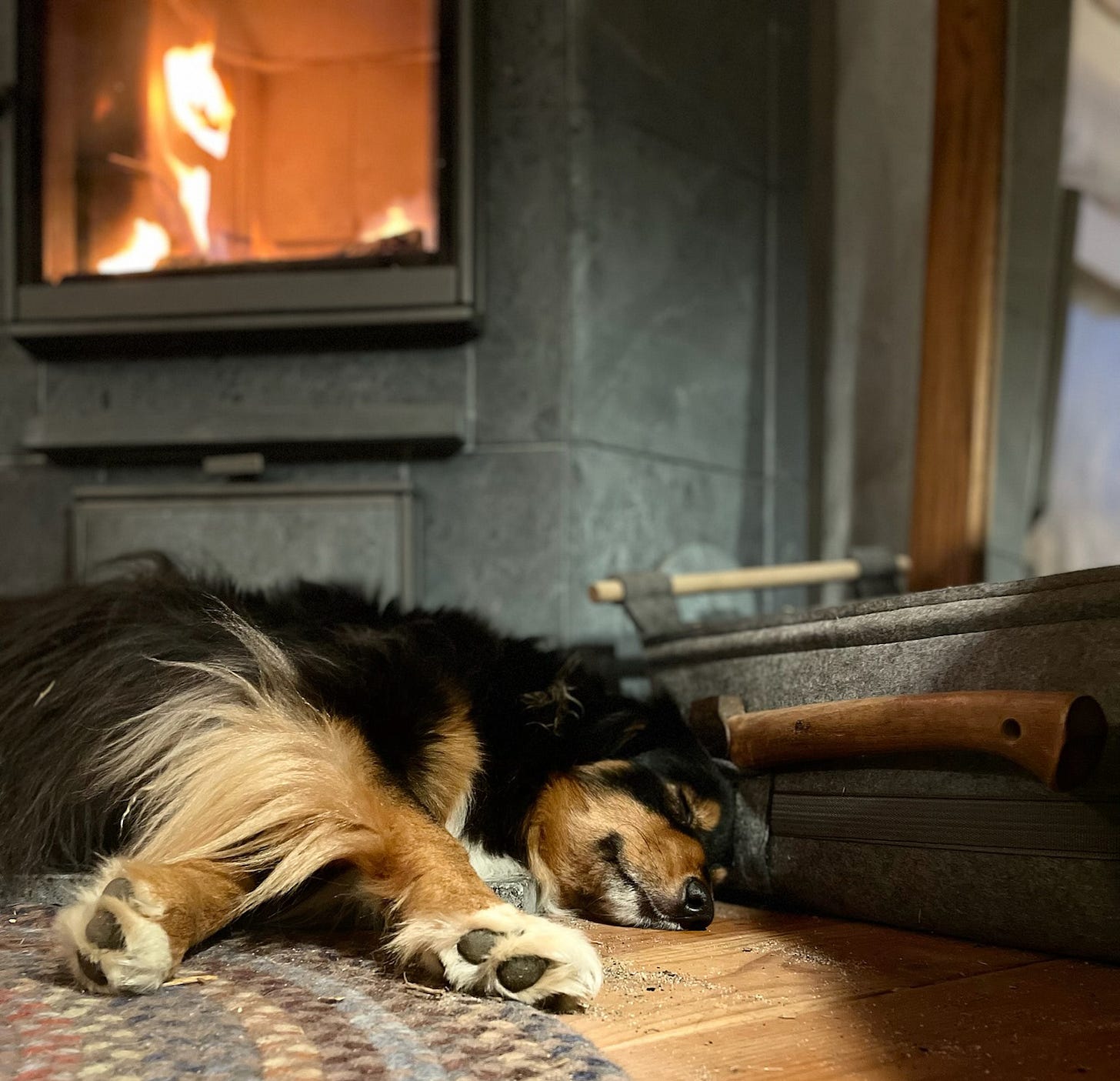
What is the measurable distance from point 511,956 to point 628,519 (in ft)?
5.30

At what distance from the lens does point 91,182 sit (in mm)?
2635

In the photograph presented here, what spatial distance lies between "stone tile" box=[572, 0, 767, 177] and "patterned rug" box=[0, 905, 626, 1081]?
2.12 meters

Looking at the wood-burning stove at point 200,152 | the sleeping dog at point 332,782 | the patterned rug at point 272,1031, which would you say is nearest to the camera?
the patterned rug at point 272,1031

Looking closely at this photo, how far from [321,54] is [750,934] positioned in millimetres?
Result: 2200

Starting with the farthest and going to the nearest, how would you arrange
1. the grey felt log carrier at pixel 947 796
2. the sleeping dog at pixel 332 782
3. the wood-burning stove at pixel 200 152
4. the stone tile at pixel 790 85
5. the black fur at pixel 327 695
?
the stone tile at pixel 790 85, the wood-burning stove at pixel 200 152, the black fur at pixel 327 695, the grey felt log carrier at pixel 947 796, the sleeping dog at pixel 332 782

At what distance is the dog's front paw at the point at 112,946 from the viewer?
3.61 feet

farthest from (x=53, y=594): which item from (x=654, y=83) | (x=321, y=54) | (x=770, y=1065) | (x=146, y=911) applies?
(x=654, y=83)

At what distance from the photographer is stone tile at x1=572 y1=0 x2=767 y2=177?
2615 millimetres

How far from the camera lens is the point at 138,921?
1132 mm

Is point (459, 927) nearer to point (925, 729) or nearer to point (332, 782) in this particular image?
point (332, 782)

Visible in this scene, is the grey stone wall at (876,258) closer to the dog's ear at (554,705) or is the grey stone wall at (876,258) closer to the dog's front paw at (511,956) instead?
the dog's ear at (554,705)

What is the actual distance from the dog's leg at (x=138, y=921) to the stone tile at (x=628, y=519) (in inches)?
53.5

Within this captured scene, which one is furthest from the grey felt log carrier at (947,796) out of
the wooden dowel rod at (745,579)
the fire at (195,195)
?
the fire at (195,195)

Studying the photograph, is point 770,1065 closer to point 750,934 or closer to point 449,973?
point 449,973
